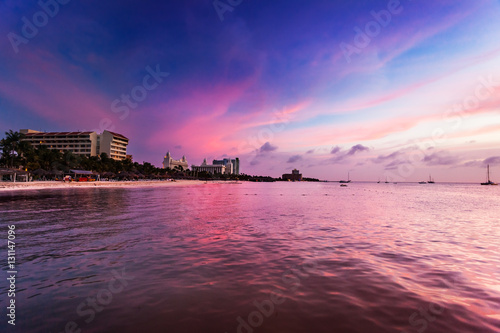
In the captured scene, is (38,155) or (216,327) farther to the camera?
(38,155)

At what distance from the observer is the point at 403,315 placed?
592cm

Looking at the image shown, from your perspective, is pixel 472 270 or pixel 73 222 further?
pixel 73 222

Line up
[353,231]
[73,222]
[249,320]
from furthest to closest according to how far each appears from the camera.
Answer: [73,222], [353,231], [249,320]

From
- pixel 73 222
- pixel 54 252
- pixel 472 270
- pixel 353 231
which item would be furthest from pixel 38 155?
pixel 472 270

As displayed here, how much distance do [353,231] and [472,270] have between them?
8091mm

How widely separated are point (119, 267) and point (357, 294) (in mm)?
8316

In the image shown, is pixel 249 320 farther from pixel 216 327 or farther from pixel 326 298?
pixel 326 298

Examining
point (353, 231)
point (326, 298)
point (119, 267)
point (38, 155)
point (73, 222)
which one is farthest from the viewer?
point (38, 155)

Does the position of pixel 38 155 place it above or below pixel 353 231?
above

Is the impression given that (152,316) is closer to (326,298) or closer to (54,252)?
(326,298)

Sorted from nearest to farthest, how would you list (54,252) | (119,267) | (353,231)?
(119,267)
(54,252)
(353,231)

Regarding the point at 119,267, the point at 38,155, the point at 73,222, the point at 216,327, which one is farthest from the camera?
the point at 38,155

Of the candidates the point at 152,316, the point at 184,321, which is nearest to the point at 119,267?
the point at 152,316

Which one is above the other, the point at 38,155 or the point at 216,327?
the point at 38,155
